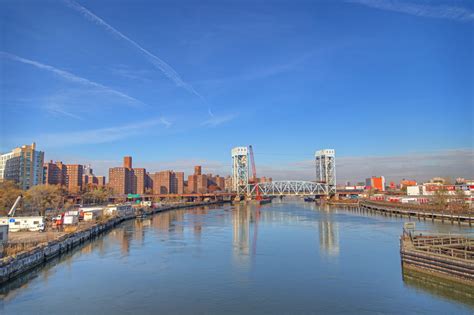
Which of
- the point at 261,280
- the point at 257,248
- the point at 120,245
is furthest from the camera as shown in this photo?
the point at 120,245

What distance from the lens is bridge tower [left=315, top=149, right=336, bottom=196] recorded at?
137 metres

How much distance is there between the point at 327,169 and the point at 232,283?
128 meters

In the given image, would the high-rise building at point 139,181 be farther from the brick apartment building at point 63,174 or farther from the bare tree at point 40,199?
the bare tree at point 40,199

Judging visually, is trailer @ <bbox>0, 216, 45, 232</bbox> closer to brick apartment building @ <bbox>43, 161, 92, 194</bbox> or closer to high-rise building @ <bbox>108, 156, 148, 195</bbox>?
brick apartment building @ <bbox>43, 161, 92, 194</bbox>

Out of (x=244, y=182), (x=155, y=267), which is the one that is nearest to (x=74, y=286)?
(x=155, y=267)

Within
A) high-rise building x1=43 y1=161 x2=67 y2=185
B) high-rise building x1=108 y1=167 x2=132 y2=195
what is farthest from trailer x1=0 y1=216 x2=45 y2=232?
high-rise building x1=108 y1=167 x2=132 y2=195

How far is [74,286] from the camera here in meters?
18.5

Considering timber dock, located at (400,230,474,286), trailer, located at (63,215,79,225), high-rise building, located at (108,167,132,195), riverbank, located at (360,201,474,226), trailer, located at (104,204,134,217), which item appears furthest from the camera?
high-rise building, located at (108,167,132,195)

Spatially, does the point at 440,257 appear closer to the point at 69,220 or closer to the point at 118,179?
the point at 69,220

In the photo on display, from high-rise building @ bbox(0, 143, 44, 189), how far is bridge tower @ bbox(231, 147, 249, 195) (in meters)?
68.7

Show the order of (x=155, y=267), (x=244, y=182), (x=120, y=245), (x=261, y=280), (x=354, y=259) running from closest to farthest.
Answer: (x=261, y=280) → (x=155, y=267) → (x=354, y=259) → (x=120, y=245) → (x=244, y=182)

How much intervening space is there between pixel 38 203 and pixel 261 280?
169 feet

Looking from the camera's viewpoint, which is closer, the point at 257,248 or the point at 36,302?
the point at 36,302

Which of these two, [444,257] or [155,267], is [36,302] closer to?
[155,267]
